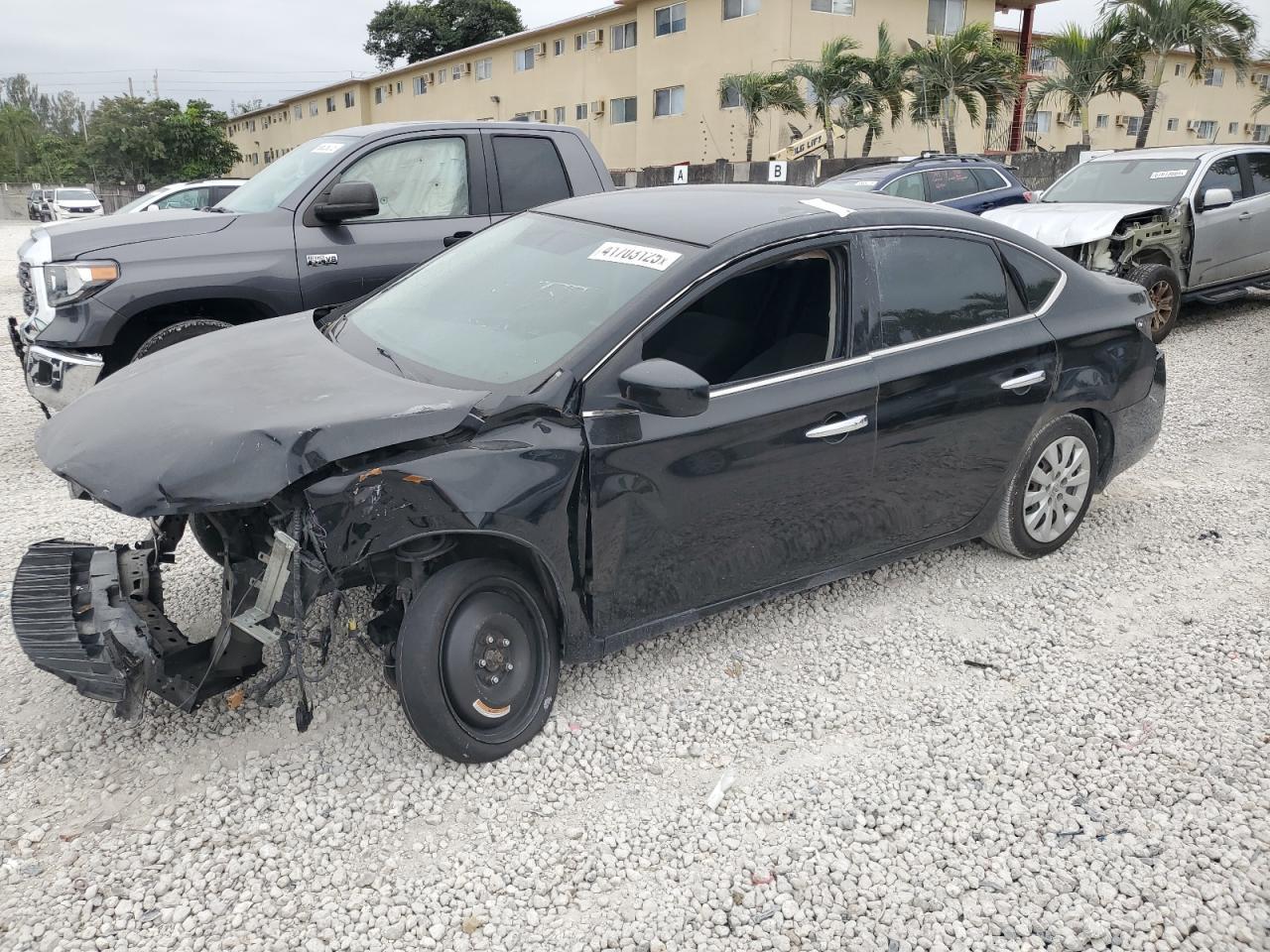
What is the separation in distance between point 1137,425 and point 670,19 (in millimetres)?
30135

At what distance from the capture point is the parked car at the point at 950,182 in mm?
12289

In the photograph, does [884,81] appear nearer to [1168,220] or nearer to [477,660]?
[1168,220]

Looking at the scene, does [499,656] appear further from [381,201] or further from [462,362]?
[381,201]

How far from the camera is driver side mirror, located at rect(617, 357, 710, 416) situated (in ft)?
9.70

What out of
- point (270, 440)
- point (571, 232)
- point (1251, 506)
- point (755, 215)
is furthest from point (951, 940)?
point (1251, 506)

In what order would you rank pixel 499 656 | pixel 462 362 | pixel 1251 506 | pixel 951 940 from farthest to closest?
pixel 1251 506
pixel 462 362
pixel 499 656
pixel 951 940

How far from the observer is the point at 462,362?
3355 millimetres

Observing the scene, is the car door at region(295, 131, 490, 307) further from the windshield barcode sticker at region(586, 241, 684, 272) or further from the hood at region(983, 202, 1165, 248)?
the hood at region(983, 202, 1165, 248)

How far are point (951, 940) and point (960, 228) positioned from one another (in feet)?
9.23

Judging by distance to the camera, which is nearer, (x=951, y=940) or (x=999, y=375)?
(x=951, y=940)

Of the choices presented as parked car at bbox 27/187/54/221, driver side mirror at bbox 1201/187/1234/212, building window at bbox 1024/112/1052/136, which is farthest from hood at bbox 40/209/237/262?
building window at bbox 1024/112/1052/136

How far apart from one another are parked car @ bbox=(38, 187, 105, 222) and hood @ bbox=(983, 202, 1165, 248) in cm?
3273

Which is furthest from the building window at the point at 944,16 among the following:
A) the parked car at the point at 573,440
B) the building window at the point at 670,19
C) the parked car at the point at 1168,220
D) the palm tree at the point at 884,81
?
the parked car at the point at 573,440

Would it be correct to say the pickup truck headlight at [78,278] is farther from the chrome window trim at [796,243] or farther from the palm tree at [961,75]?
the palm tree at [961,75]
